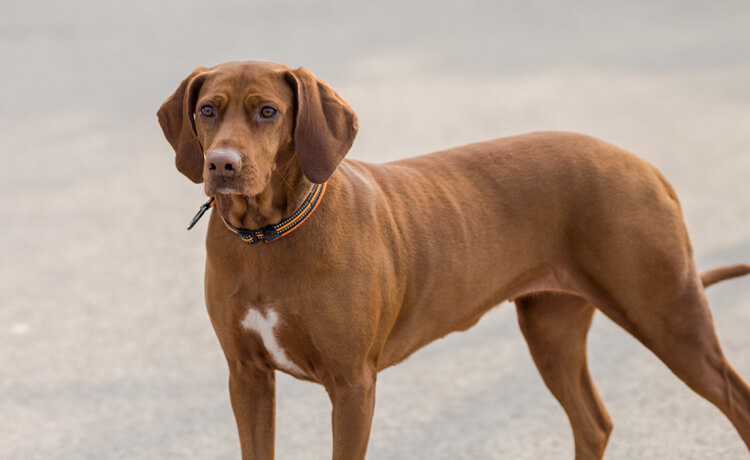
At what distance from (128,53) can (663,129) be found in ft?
22.7

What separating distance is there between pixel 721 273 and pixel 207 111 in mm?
2210

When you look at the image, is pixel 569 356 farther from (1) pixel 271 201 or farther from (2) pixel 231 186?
(2) pixel 231 186

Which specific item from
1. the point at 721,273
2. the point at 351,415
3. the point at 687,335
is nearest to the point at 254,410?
the point at 351,415

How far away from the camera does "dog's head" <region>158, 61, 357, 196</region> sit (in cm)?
273

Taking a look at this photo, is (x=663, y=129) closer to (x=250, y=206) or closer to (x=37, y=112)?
(x=37, y=112)

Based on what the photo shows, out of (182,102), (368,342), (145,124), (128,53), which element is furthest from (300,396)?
(128,53)

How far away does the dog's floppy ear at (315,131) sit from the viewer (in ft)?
9.39

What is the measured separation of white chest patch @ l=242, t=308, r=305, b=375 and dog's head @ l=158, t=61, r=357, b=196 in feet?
1.37

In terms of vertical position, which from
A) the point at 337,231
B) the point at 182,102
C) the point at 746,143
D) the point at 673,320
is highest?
the point at 182,102

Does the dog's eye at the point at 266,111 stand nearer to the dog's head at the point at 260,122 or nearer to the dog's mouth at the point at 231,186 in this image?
the dog's head at the point at 260,122

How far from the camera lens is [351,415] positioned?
3080mm

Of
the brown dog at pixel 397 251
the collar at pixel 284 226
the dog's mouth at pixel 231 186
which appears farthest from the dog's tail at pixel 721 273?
the dog's mouth at pixel 231 186

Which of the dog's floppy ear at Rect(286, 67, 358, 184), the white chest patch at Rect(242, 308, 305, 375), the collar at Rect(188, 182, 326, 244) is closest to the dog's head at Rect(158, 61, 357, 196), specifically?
the dog's floppy ear at Rect(286, 67, 358, 184)

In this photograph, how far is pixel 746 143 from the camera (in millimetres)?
9242
